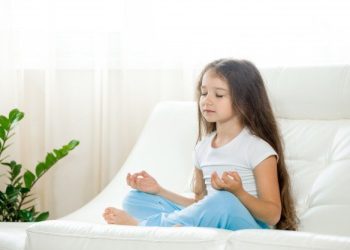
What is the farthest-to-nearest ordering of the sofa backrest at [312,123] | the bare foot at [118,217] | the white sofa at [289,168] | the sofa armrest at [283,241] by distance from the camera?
the sofa backrest at [312,123], the bare foot at [118,217], the white sofa at [289,168], the sofa armrest at [283,241]

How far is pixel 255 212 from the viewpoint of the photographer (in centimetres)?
180

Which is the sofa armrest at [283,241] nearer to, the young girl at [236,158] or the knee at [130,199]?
the young girl at [236,158]

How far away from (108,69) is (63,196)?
25.9 inches

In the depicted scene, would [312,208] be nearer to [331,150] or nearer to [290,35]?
[331,150]

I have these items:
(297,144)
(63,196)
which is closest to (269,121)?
(297,144)

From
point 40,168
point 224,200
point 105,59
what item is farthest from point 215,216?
point 105,59

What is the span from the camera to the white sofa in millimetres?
1335

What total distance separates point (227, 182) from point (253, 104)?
37 cm

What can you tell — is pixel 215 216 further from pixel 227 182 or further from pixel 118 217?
pixel 118 217

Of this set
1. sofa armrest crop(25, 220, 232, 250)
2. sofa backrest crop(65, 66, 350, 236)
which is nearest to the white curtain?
sofa backrest crop(65, 66, 350, 236)

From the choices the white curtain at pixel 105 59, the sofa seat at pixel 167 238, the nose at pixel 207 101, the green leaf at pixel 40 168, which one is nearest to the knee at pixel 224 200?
the sofa seat at pixel 167 238

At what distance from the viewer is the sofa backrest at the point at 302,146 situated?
1.98m

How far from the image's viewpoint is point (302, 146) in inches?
87.9

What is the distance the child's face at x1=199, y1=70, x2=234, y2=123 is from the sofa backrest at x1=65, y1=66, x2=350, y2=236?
0.35 meters
